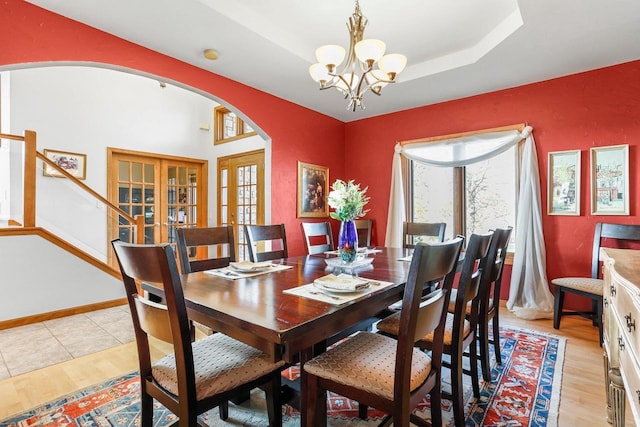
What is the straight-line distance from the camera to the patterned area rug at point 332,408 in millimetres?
1680

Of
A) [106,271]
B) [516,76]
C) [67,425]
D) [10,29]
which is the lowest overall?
[67,425]

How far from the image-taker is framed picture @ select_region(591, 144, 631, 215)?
3051mm

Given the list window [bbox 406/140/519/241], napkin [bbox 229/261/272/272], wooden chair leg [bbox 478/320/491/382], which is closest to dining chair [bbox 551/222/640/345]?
window [bbox 406/140/519/241]

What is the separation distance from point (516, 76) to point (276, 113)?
2.70m

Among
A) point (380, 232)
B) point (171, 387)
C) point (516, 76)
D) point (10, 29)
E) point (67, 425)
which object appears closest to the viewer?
point (171, 387)

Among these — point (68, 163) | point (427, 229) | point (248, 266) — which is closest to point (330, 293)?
point (248, 266)

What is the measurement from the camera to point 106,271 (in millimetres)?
3812

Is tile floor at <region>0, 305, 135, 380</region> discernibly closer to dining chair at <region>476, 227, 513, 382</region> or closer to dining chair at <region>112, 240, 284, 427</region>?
dining chair at <region>112, 240, 284, 427</region>

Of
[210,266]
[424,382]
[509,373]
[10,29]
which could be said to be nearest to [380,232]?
[509,373]

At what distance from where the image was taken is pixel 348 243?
2.09 m

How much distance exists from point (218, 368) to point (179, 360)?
22 centimetres

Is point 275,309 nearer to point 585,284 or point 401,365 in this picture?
point 401,365

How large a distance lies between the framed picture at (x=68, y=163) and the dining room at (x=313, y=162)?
2.7 inches

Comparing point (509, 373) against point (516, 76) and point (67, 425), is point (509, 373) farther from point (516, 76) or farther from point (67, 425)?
point (516, 76)
